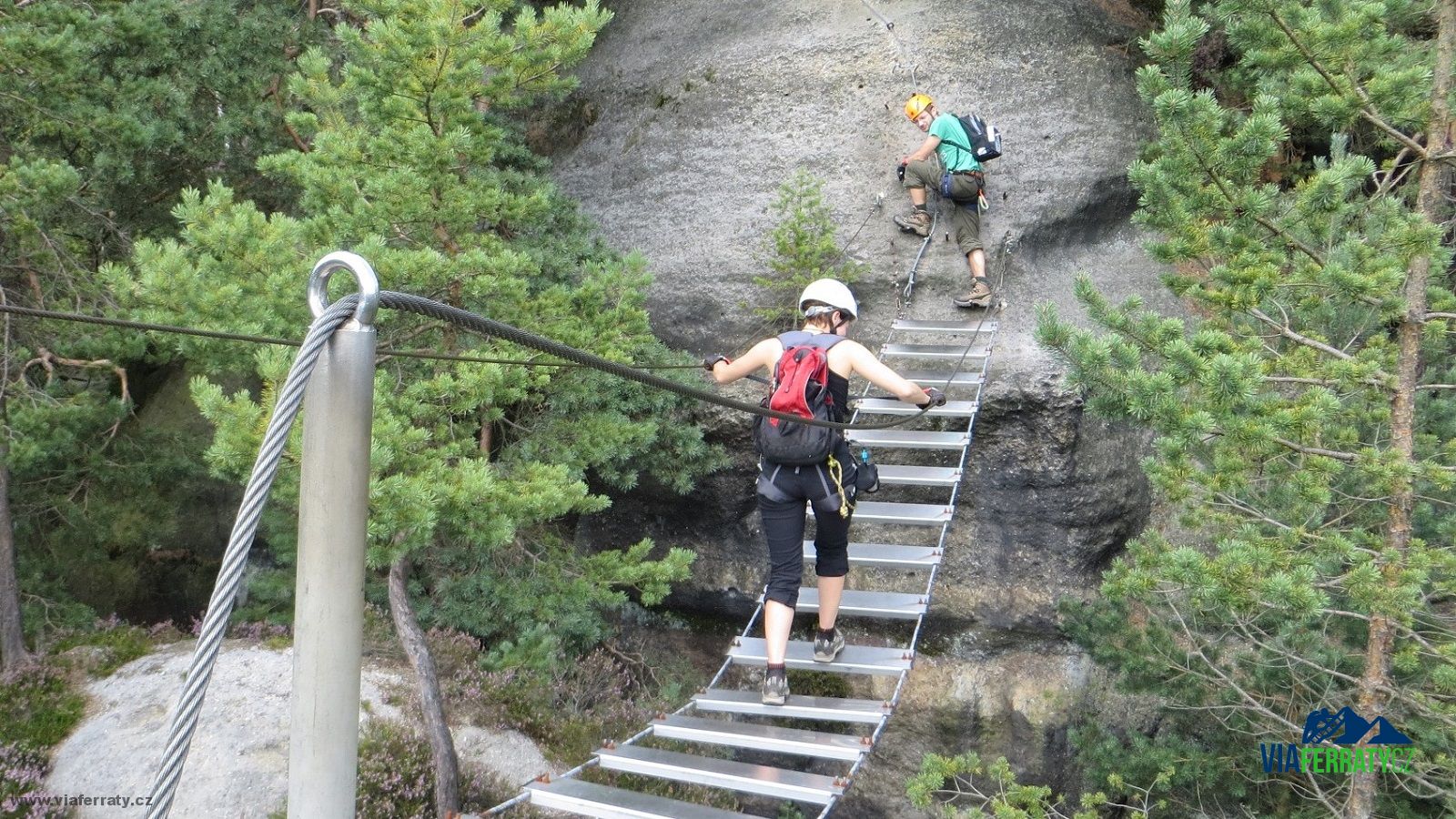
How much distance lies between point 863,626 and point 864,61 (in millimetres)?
5253

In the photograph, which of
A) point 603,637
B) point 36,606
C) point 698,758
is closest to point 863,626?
point 603,637

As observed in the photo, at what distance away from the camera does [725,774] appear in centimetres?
496

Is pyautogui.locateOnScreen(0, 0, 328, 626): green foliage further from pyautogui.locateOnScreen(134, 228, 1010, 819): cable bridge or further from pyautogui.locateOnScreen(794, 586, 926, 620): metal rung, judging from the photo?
pyautogui.locateOnScreen(794, 586, 926, 620): metal rung

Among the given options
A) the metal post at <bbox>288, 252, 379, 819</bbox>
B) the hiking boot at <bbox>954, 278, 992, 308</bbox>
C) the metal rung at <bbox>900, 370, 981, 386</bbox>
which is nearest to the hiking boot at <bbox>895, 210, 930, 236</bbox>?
the hiking boot at <bbox>954, 278, 992, 308</bbox>

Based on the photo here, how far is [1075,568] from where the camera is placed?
813 cm

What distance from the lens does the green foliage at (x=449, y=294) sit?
5594 mm

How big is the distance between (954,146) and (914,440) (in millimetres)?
2733

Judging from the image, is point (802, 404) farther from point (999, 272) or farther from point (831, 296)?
point (999, 272)

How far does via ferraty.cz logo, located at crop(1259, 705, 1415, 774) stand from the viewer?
510 cm

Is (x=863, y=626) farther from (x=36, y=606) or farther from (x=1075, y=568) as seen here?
(x=36, y=606)

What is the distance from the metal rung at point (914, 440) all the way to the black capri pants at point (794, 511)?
1723 mm

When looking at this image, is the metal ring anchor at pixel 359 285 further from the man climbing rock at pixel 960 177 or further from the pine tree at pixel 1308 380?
the man climbing rock at pixel 960 177

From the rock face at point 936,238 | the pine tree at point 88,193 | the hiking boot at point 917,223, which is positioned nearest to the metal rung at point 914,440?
the rock face at point 936,238

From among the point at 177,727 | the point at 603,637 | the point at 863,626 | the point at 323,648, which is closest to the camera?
the point at 177,727
